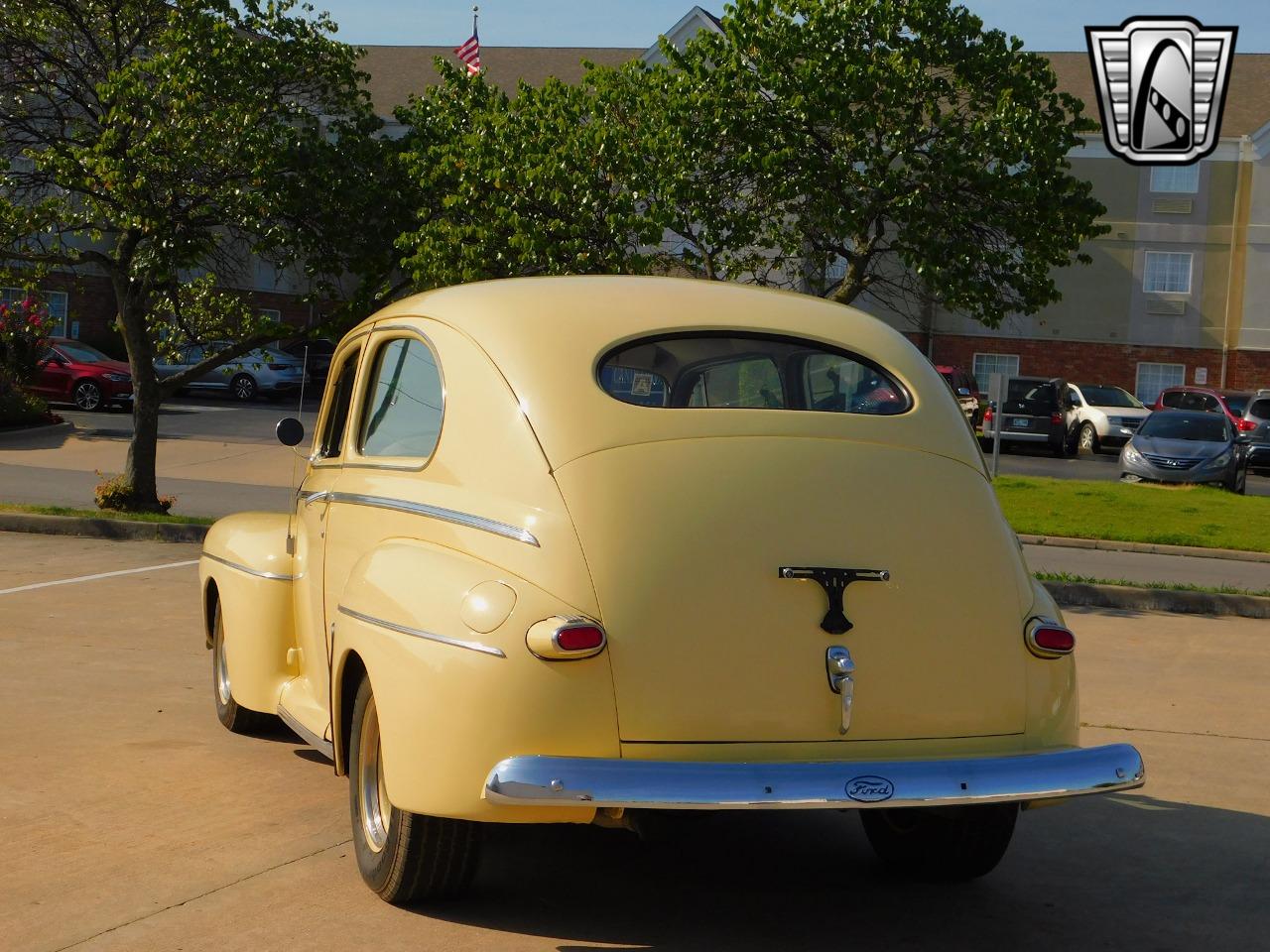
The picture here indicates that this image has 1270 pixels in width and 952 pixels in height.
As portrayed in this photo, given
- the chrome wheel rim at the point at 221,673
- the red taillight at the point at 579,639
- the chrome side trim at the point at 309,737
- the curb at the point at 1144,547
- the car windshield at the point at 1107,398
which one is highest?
the red taillight at the point at 579,639

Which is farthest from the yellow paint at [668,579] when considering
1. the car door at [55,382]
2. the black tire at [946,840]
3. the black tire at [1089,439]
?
the black tire at [1089,439]

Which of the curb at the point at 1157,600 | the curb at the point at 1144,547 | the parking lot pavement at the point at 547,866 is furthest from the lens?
the curb at the point at 1144,547

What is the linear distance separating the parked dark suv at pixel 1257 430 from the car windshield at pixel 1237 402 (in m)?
0.13

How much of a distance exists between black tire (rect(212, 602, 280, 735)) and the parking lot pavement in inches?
3.6

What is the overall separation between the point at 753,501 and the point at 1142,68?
664 inches

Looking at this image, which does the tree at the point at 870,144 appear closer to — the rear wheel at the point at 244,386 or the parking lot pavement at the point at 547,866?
the parking lot pavement at the point at 547,866

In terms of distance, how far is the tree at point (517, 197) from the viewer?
1620 cm

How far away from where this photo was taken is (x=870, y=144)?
1869 centimetres

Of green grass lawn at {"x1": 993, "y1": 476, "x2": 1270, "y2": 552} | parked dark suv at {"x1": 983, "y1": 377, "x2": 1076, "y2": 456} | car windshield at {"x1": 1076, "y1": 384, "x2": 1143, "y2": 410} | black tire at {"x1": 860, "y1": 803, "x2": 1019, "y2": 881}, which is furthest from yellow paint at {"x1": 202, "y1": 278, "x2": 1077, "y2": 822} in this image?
car windshield at {"x1": 1076, "y1": 384, "x2": 1143, "y2": 410}

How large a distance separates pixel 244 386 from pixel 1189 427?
73.8ft

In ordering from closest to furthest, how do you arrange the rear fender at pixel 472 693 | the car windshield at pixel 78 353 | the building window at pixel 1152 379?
the rear fender at pixel 472 693
the car windshield at pixel 78 353
the building window at pixel 1152 379

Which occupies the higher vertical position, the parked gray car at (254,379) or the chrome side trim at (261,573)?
the chrome side trim at (261,573)

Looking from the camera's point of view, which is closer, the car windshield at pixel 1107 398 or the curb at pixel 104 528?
the curb at pixel 104 528

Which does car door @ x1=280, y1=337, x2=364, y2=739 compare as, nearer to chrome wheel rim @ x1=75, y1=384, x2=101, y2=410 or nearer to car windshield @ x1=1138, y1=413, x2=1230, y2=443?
car windshield @ x1=1138, y1=413, x2=1230, y2=443
